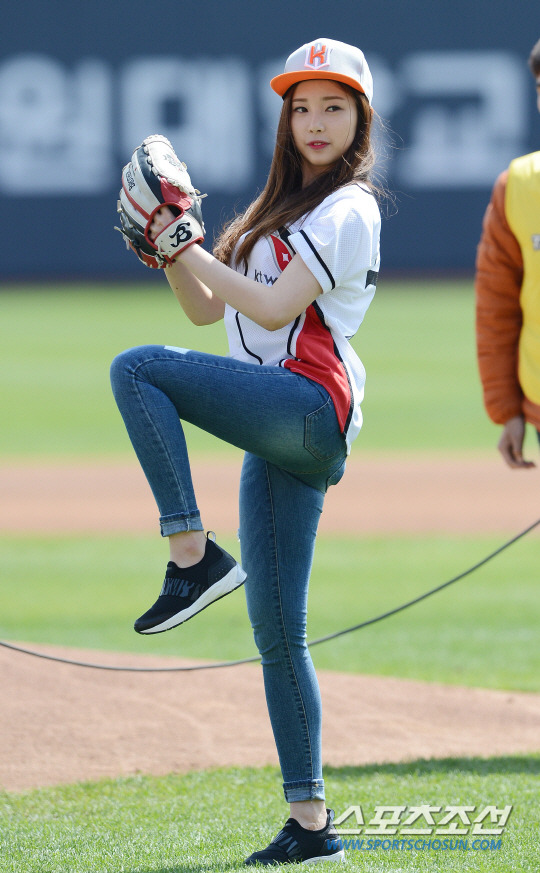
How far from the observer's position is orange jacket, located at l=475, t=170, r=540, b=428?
336 centimetres

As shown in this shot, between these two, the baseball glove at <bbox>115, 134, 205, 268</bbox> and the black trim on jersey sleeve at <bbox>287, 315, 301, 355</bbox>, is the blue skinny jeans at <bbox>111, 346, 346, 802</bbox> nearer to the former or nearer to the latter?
the black trim on jersey sleeve at <bbox>287, 315, 301, 355</bbox>

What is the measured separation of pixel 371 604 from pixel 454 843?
4585mm

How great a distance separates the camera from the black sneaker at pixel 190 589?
2764mm

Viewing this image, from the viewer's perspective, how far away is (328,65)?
2961 mm

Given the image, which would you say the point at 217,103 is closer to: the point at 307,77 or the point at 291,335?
the point at 307,77

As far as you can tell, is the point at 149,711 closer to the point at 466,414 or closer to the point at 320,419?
the point at 320,419

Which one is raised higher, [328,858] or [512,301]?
[512,301]

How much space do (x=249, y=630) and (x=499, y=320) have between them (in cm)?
433

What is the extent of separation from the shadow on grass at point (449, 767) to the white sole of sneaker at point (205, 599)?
5.48 ft

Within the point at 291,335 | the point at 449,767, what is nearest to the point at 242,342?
the point at 291,335

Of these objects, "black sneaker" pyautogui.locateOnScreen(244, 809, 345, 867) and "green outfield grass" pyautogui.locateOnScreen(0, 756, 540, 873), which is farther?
"green outfield grass" pyautogui.locateOnScreen(0, 756, 540, 873)

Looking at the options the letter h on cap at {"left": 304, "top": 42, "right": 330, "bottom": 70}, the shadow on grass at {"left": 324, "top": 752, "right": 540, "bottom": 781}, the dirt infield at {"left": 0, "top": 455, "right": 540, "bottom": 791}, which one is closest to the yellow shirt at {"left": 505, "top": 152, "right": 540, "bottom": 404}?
the letter h on cap at {"left": 304, "top": 42, "right": 330, "bottom": 70}

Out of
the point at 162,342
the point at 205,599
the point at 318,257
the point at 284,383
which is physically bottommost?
the point at 162,342

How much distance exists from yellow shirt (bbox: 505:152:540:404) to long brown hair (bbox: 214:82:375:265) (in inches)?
17.9
